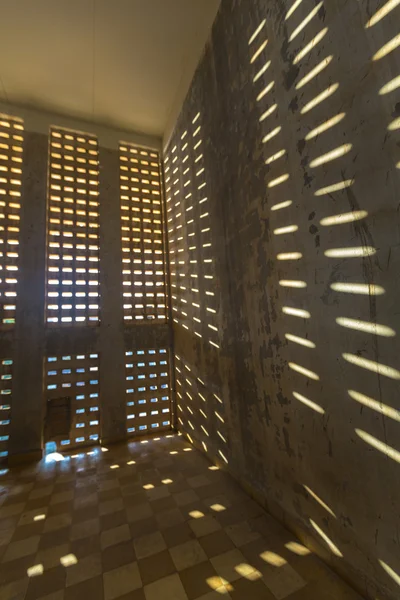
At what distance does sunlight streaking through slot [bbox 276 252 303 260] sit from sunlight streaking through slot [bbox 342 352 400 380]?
0.73 m

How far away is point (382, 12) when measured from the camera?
140 centimetres

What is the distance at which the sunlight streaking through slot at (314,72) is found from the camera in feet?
5.54

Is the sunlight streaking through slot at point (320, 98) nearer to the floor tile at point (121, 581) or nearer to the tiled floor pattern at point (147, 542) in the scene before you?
the tiled floor pattern at point (147, 542)

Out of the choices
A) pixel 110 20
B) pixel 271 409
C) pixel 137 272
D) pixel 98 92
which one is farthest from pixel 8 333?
pixel 110 20

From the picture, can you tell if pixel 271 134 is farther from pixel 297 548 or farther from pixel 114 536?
pixel 114 536

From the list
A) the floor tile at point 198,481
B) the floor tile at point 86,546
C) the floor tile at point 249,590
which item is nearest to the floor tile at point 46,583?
the floor tile at point 86,546

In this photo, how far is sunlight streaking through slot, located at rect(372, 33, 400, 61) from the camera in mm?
1343

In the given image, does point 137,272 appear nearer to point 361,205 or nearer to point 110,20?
point 110,20

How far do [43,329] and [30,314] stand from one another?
0.28m

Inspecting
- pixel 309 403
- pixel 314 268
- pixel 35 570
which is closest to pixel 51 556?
pixel 35 570

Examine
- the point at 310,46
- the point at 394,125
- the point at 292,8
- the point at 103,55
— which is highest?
the point at 103,55

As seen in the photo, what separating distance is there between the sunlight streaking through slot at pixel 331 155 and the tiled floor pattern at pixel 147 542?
8.44 ft

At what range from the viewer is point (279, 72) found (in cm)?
209

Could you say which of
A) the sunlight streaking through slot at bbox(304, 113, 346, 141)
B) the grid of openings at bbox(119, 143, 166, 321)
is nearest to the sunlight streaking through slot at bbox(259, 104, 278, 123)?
the sunlight streaking through slot at bbox(304, 113, 346, 141)
